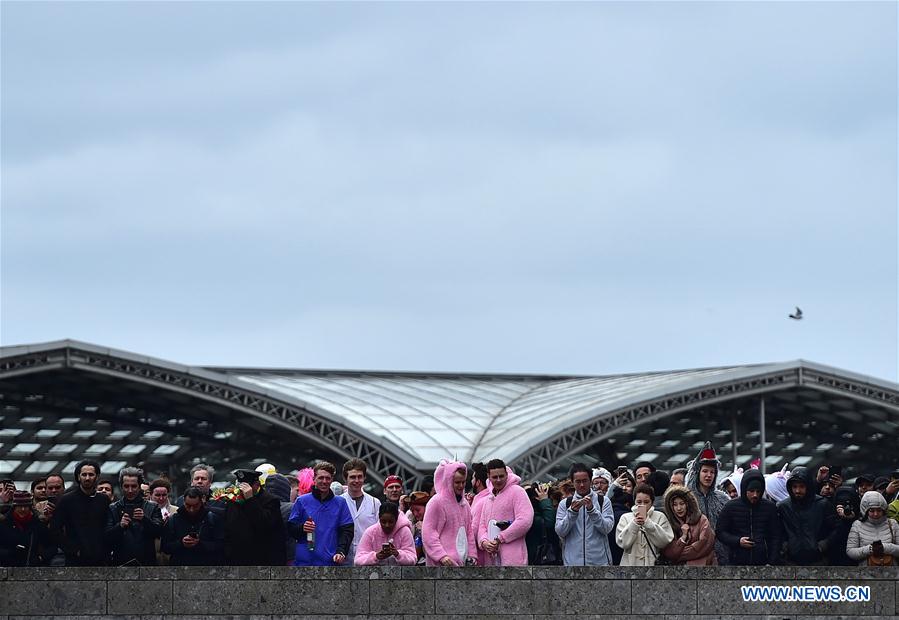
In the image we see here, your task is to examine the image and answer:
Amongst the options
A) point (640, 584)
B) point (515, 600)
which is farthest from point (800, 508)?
point (515, 600)

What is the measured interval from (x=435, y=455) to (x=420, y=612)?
128 feet

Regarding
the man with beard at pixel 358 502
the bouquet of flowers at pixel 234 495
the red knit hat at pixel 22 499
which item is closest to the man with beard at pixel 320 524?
the man with beard at pixel 358 502

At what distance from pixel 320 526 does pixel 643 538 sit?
149 inches

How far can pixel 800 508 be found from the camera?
20953 millimetres

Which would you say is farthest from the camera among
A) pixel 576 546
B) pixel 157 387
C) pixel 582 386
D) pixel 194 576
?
pixel 582 386

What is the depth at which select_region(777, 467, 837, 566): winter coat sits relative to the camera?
20797 millimetres

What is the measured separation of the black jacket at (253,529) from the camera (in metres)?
20.0

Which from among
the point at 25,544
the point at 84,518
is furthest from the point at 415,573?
the point at 25,544

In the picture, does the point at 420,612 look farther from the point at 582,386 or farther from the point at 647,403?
the point at 582,386

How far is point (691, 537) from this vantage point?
2016cm

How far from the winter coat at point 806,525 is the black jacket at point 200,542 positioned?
6722mm

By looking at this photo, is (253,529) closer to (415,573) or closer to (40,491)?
(415,573)

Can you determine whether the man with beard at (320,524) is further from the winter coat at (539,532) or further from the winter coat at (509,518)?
the winter coat at (539,532)

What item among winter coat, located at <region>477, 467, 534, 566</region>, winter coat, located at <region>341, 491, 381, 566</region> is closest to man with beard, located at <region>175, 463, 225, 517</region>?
winter coat, located at <region>341, 491, 381, 566</region>
